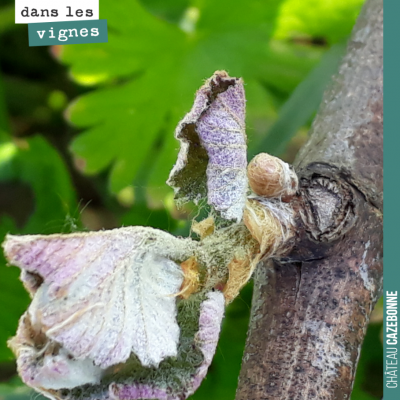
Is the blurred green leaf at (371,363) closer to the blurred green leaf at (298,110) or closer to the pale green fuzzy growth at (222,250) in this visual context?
the blurred green leaf at (298,110)

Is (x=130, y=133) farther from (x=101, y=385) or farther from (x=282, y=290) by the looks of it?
(x=101, y=385)

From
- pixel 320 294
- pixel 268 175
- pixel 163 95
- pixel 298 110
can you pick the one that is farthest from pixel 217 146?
pixel 163 95

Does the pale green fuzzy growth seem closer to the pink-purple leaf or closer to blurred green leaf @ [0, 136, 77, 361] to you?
the pink-purple leaf

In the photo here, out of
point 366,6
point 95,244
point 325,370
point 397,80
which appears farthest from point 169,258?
point 366,6

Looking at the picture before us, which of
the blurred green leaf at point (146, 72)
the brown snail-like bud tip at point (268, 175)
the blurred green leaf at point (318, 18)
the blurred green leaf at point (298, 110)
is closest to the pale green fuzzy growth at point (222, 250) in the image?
the brown snail-like bud tip at point (268, 175)

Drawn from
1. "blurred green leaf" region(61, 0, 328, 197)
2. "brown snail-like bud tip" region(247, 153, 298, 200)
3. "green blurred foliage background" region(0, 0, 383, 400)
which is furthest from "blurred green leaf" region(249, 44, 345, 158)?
"brown snail-like bud tip" region(247, 153, 298, 200)

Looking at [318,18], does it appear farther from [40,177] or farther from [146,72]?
[40,177]
